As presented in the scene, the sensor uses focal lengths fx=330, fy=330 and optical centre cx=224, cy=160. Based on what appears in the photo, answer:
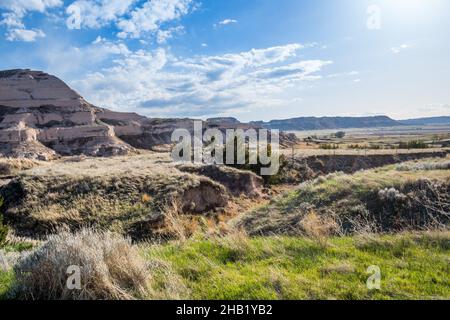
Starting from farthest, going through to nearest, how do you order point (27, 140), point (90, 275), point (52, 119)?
1. point (52, 119)
2. point (27, 140)
3. point (90, 275)

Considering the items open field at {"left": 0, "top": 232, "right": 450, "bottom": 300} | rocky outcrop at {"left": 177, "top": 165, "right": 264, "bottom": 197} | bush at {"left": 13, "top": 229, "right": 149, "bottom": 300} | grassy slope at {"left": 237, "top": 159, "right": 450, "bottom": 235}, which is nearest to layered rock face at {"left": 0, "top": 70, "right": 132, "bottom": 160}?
rocky outcrop at {"left": 177, "top": 165, "right": 264, "bottom": 197}

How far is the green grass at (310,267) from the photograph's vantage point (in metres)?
4.15

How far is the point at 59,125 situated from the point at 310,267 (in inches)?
2814

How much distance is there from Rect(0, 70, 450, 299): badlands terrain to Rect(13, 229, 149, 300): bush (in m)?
0.02

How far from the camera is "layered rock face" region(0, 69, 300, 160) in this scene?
55156 mm

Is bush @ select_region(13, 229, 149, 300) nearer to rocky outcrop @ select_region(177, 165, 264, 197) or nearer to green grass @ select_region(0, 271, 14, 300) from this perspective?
green grass @ select_region(0, 271, 14, 300)

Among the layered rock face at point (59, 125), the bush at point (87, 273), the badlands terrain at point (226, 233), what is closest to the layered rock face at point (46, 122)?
the layered rock face at point (59, 125)

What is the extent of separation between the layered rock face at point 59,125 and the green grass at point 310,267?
5161 centimetres

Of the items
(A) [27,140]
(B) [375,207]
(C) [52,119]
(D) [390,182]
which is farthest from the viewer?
(C) [52,119]

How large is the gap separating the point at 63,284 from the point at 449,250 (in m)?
6.01

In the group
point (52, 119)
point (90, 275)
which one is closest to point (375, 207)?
point (90, 275)

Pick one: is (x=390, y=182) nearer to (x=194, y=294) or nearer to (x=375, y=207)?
(x=375, y=207)

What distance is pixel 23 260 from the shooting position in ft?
17.1

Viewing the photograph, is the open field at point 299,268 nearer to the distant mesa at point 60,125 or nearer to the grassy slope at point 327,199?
the grassy slope at point 327,199
